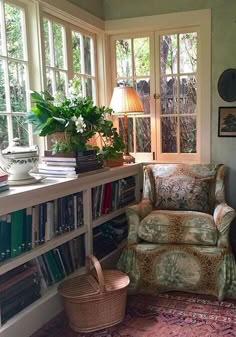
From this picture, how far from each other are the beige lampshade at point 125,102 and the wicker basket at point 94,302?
1393mm

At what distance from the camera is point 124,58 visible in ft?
12.1

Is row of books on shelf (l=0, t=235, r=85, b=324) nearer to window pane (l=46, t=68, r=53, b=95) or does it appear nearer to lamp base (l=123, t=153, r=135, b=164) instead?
lamp base (l=123, t=153, r=135, b=164)

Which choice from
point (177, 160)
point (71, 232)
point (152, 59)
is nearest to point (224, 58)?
point (152, 59)

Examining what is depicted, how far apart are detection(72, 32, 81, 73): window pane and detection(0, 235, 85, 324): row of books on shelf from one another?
1488mm

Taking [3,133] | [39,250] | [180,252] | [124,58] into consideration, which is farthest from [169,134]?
[39,250]

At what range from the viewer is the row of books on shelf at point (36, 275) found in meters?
2.07

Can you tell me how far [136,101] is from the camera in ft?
10.7

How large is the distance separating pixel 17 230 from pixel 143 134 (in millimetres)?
1924

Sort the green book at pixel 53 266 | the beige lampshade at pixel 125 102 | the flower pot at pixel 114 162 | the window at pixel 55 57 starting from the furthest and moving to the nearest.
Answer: the beige lampshade at pixel 125 102
the flower pot at pixel 114 162
the window at pixel 55 57
the green book at pixel 53 266

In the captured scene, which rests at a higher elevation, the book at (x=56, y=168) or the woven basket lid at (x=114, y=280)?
the book at (x=56, y=168)

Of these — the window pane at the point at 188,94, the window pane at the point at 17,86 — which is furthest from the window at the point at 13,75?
the window pane at the point at 188,94

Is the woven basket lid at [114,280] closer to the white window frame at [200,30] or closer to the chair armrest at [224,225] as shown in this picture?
the chair armrest at [224,225]

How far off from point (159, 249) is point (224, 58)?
1746 mm

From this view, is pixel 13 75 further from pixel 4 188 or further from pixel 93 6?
pixel 93 6
